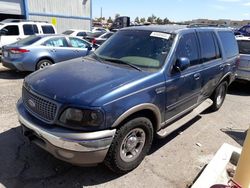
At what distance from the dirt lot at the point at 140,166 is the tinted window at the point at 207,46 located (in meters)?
1.39

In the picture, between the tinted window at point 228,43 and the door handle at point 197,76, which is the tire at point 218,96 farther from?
the door handle at point 197,76

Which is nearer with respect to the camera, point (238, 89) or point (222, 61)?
point (222, 61)

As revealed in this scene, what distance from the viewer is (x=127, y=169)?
134 inches

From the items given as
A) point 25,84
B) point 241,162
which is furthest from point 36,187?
point 241,162

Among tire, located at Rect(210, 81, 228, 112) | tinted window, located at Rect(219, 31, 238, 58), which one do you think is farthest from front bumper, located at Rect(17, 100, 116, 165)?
tinted window, located at Rect(219, 31, 238, 58)

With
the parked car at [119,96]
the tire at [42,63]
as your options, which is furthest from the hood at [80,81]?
the tire at [42,63]

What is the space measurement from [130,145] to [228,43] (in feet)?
13.0

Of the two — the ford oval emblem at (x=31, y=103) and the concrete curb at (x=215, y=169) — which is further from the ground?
the ford oval emblem at (x=31, y=103)

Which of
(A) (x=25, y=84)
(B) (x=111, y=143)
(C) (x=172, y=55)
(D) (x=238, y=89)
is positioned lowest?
(D) (x=238, y=89)

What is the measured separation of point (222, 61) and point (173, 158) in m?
2.67

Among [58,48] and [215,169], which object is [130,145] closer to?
[215,169]

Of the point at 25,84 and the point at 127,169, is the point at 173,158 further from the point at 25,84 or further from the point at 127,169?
the point at 25,84

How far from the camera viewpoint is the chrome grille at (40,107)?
9.75 ft

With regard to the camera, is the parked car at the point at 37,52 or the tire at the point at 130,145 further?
the parked car at the point at 37,52
